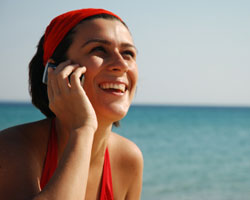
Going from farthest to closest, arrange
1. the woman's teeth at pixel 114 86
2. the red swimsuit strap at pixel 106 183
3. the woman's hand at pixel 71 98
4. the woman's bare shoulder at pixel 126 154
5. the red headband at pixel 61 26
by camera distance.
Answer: the woman's bare shoulder at pixel 126 154
the red swimsuit strap at pixel 106 183
the red headband at pixel 61 26
the woman's teeth at pixel 114 86
the woman's hand at pixel 71 98

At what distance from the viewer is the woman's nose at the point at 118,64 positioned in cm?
248

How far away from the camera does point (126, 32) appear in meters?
2.71

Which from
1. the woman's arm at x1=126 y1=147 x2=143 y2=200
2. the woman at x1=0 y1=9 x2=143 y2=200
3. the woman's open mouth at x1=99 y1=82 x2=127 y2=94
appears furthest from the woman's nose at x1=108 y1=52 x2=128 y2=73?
the woman's arm at x1=126 y1=147 x2=143 y2=200

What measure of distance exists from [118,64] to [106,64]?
0.27 feet

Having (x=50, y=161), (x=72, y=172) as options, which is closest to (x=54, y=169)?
(x=50, y=161)

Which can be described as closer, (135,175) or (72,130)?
(72,130)

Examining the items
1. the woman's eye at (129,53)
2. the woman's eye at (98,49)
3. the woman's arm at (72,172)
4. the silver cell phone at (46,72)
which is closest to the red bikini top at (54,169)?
the silver cell phone at (46,72)

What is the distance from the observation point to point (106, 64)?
248 cm

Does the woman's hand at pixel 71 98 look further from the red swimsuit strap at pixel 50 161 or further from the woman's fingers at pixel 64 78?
the red swimsuit strap at pixel 50 161

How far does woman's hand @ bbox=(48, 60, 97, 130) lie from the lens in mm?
2250

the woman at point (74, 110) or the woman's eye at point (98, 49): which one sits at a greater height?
the woman's eye at point (98, 49)

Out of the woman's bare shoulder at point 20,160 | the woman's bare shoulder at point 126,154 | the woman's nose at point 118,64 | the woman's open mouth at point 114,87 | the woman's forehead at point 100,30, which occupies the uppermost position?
the woman's forehead at point 100,30

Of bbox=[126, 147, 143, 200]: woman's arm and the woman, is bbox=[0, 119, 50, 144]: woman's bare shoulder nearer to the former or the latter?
the woman

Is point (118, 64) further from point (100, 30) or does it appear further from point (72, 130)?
point (72, 130)
